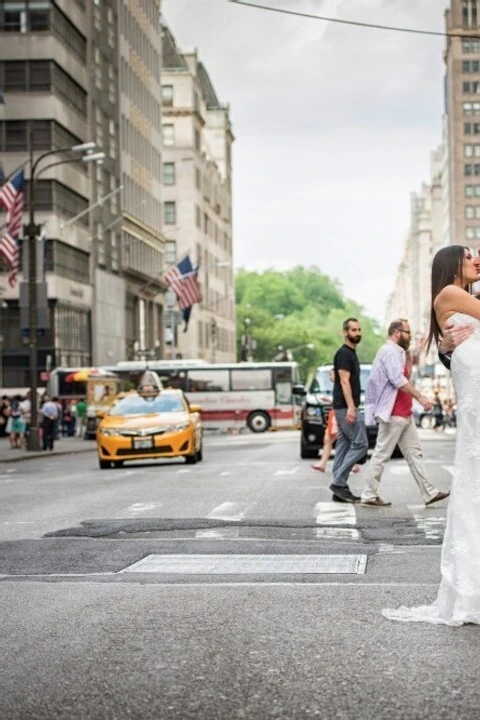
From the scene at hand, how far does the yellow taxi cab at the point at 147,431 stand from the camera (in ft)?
95.8

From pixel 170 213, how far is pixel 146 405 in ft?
302

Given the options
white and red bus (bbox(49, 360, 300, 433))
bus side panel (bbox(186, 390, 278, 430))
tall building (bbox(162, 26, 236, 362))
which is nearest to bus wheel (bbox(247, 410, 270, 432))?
white and red bus (bbox(49, 360, 300, 433))

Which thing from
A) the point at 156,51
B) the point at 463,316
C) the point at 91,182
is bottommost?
the point at 463,316

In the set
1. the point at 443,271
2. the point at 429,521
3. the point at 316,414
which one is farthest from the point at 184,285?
the point at 443,271

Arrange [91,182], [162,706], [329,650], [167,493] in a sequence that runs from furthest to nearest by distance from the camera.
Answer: [91,182] < [167,493] < [329,650] < [162,706]

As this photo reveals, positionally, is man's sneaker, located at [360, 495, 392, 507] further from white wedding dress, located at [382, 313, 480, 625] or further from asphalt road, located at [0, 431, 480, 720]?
white wedding dress, located at [382, 313, 480, 625]

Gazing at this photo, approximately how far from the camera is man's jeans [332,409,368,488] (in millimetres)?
17234

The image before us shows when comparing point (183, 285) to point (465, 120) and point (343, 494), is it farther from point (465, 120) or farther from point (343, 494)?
point (465, 120)

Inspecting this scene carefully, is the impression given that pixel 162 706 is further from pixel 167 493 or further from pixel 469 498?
pixel 167 493

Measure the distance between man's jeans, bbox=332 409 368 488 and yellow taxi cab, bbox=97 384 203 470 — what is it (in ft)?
38.2

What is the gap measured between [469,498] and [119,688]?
2.54 meters

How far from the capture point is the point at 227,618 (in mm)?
7590

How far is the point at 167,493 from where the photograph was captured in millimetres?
19234

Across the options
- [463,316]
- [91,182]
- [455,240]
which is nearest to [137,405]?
[463,316]
